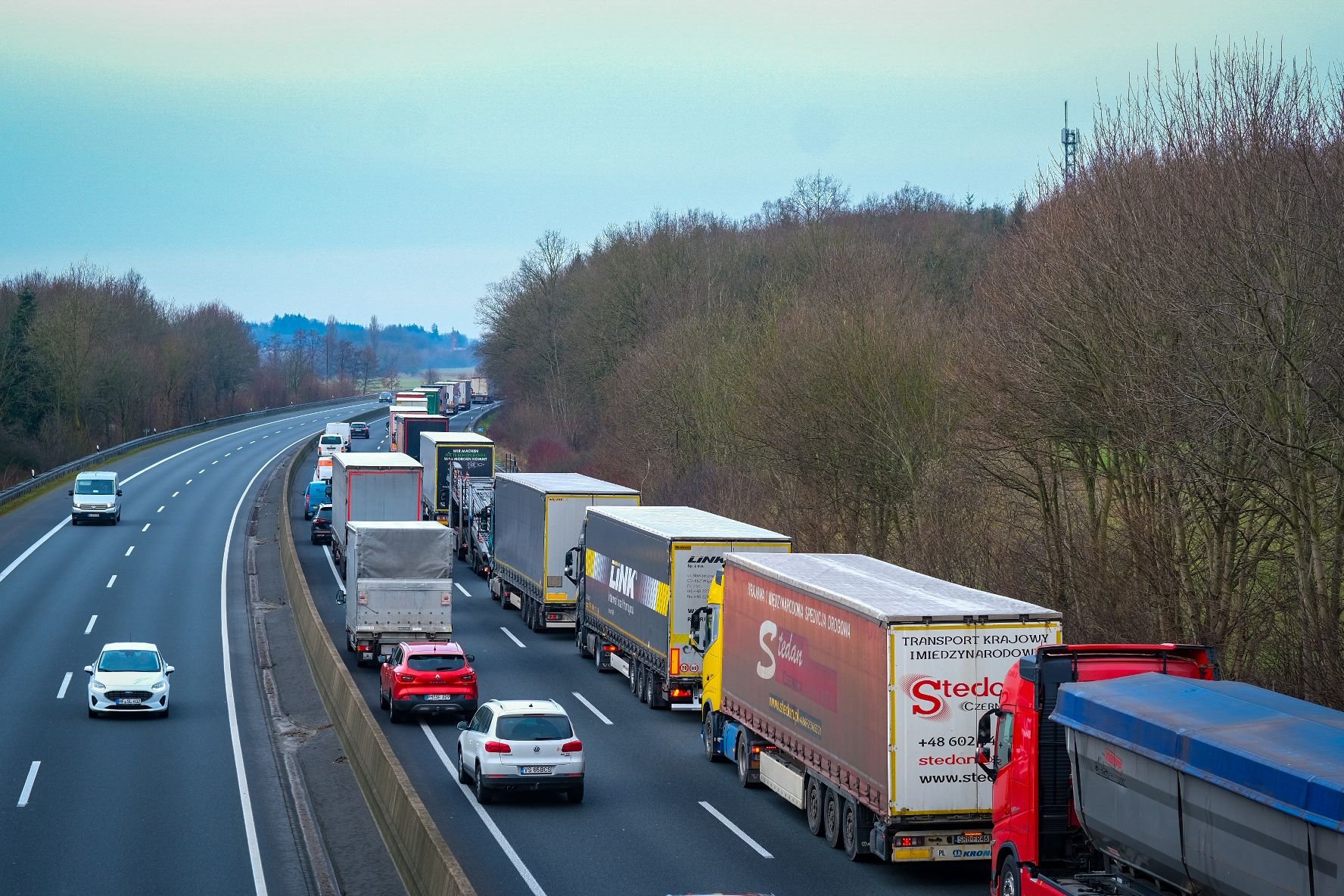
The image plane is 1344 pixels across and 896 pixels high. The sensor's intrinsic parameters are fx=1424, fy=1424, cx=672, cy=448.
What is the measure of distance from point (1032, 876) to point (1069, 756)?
4.92ft

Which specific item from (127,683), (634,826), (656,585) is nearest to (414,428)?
(127,683)

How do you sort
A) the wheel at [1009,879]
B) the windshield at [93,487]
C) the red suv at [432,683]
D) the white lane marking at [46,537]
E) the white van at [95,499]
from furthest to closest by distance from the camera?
the windshield at [93,487] < the white van at [95,499] < the white lane marking at [46,537] < the red suv at [432,683] < the wheel at [1009,879]

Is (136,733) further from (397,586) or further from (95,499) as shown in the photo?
(95,499)

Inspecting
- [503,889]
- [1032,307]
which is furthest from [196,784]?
[1032,307]

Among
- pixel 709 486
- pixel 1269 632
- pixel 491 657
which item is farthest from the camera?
pixel 709 486

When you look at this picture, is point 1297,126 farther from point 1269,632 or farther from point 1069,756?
point 1069,756

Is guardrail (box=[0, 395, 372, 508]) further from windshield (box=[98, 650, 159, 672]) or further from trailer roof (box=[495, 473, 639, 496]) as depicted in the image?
windshield (box=[98, 650, 159, 672])

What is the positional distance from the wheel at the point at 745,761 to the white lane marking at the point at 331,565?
23.7 m

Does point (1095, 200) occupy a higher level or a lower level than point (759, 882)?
higher

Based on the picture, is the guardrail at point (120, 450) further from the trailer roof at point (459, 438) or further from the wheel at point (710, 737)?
the wheel at point (710, 737)

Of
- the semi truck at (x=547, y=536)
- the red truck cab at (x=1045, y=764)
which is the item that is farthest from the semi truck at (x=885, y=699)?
the semi truck at (x=547, y=536)

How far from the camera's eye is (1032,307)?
25969mm

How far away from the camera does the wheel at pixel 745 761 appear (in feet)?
73.6

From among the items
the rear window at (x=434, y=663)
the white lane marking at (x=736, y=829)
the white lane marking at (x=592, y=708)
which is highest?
the rear window at (x=434, y=663)
